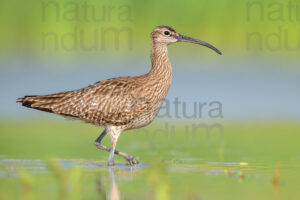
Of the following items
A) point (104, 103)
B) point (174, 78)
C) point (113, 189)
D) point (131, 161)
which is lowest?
point (113, 189)

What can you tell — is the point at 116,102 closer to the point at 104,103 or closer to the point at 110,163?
the point at 104,103

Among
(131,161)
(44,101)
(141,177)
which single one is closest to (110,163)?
(131,161)

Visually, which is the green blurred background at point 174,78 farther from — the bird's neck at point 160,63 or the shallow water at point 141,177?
the bird's neck at point 160,63

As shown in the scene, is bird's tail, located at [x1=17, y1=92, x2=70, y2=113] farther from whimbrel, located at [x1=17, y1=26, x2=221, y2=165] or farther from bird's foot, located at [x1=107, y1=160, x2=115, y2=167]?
bird's foot, located at [x1=107, y1=160, x2=115, y2=167]

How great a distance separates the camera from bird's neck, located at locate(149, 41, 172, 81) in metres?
14.7

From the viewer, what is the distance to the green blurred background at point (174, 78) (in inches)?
570

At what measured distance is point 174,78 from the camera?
22.5m

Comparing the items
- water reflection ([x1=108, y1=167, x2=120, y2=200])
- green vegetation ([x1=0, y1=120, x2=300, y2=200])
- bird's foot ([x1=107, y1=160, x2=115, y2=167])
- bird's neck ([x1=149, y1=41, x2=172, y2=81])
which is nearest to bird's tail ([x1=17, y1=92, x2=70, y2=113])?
green vegetation ([x1=0, y1=120, x2=300, y2=200])

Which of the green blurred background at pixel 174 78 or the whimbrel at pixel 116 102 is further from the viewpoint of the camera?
the green blurred background at pixel 174 78

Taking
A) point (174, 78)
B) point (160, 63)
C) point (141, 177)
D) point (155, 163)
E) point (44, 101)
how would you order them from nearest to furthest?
point (141, 177)
point (155, 163)
point (44, 101)
point (160, 63)
point (174, 78)

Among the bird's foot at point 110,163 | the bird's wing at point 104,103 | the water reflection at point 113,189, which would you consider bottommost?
the water reflection at point 113,189

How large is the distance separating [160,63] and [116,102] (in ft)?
3.71

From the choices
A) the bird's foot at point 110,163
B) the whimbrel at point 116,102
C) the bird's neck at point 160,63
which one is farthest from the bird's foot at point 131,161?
the bird's neck at point 160,63

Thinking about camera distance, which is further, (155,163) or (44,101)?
(44,101)
